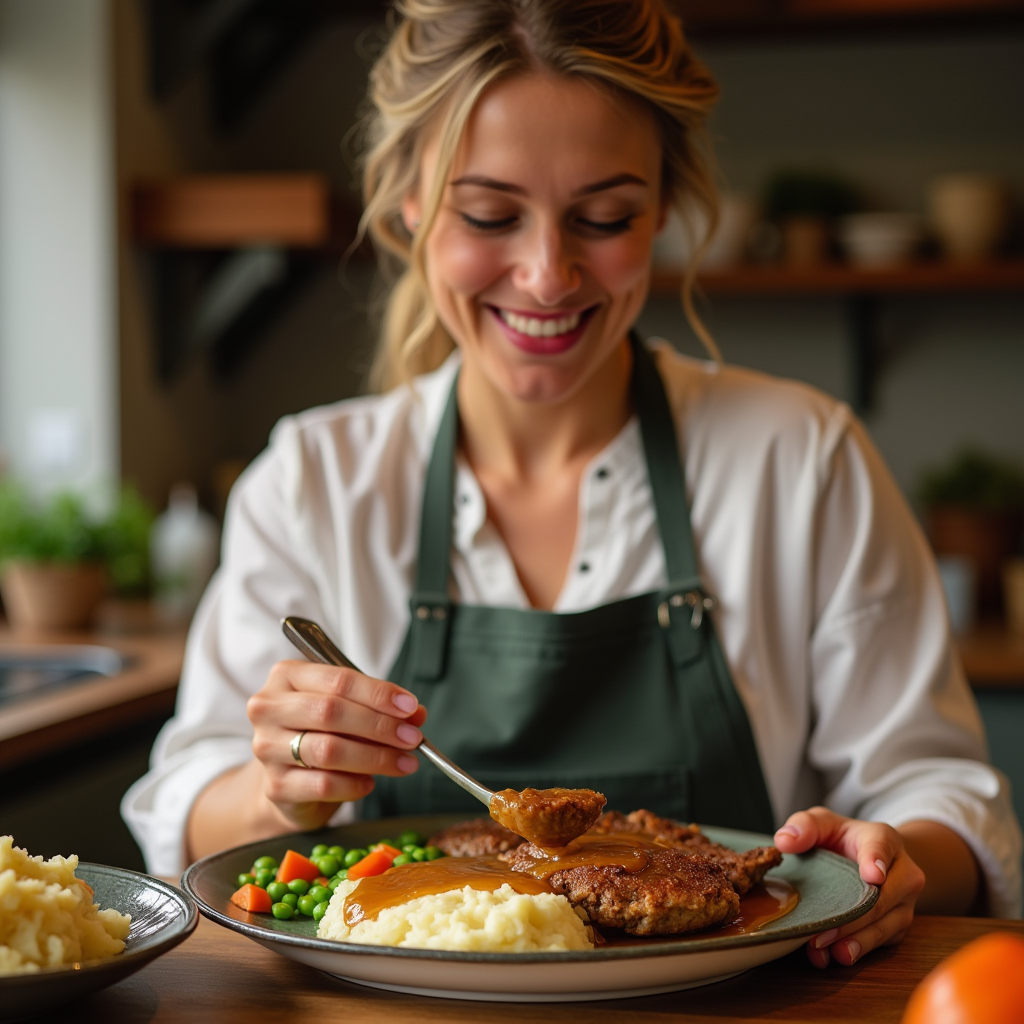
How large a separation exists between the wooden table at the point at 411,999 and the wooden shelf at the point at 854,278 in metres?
2.88

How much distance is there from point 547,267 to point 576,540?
0.41m

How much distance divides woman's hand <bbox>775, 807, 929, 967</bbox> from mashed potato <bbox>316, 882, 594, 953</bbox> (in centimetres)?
20

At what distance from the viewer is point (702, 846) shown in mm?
1173

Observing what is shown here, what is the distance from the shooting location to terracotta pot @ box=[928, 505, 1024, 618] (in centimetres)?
370

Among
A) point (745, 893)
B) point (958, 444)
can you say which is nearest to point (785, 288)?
point (958, 444)

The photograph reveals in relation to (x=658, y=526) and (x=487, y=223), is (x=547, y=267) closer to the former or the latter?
(x=487, y=223)

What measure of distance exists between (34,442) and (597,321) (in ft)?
7.28

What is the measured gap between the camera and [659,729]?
5.16ft

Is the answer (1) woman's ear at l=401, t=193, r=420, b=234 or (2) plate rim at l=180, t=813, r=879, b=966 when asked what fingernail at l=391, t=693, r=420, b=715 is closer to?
(2) plate rim at l=180, t=813, r=879, b=966

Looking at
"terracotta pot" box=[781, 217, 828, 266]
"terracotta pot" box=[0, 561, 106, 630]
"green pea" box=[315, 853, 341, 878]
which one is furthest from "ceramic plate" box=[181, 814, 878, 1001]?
"terracotta pot" box=[781, 217, 828, 266]

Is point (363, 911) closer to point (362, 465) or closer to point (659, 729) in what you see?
point (659, 729)

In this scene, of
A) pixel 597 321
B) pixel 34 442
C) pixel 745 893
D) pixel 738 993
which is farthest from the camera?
pixel 34 442

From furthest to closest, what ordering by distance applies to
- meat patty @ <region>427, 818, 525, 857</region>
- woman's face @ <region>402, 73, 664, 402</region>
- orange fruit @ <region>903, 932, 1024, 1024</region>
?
woman's face @ <region>402, 73, 664, 402</region>
meat patty @ <region>427, 818, 525, 857</region>
orange fruit @ <region>903, 932, 1024, 1024</region>

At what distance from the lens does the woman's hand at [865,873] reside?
99 centimetres
